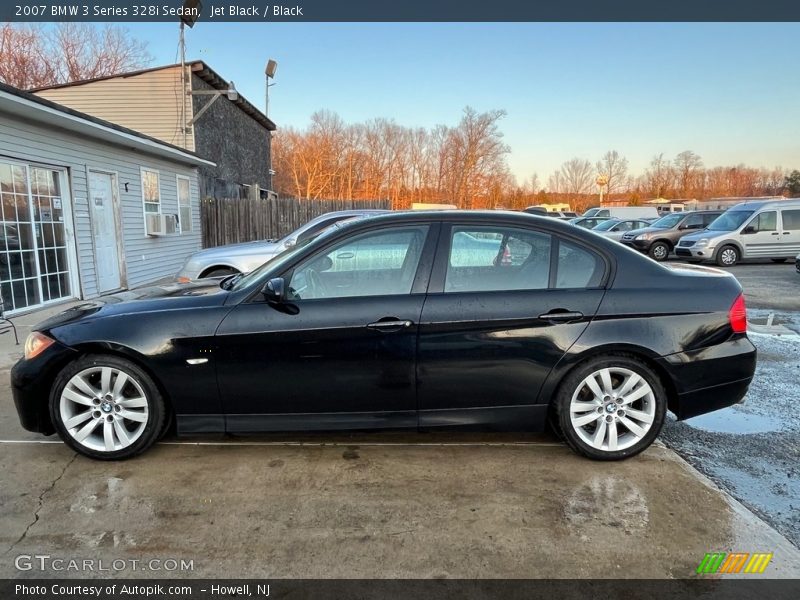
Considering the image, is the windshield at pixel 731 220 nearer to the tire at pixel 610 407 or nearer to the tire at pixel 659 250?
the tire at pixel 659 250

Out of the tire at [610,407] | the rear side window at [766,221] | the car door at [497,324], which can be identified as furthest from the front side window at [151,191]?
the rear side window at [766,221]

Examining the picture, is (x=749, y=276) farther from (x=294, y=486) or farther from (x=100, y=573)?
(x=100, y=573)

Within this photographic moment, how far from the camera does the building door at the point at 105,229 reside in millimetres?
9742

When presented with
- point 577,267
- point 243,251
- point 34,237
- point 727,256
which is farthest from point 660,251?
point 34,237

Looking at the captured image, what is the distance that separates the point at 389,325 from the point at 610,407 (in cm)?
153

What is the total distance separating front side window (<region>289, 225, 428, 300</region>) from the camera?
10.7 feet

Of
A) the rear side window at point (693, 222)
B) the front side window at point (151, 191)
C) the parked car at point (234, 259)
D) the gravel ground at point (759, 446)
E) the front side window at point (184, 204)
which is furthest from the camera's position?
the rear side window at point (693, 222)

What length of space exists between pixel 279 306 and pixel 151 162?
10.8 meters

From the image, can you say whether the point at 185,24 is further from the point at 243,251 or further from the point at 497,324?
the point at 497,324

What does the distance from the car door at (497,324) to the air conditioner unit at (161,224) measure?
10.5 metres

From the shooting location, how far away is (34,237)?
322 inches

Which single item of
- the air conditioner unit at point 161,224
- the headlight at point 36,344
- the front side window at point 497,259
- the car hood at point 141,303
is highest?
the air conditioner unit at point 161,224

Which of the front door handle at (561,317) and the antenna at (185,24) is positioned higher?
the antenna at (185,24)

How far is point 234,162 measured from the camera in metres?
22.7
